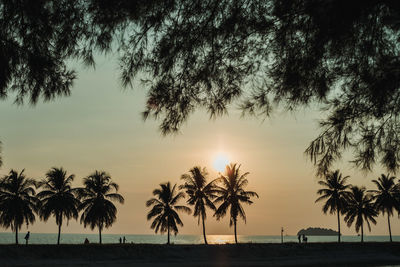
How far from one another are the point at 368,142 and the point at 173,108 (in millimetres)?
2872

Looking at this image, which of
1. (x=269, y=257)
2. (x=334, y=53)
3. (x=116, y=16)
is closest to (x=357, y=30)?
(x=334, y=53)

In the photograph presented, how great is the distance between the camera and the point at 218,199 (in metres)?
48.7

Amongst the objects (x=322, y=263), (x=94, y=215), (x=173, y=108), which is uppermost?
(x=173, y=108)

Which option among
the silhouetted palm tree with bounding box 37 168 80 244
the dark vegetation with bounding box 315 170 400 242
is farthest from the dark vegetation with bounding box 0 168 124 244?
the dark vegetation with bounding box 315 170 400 242

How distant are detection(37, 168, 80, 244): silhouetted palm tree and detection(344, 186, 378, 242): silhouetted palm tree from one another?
3637cm

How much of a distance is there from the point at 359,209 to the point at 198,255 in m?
31.7

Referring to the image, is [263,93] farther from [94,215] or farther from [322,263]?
[94,215]

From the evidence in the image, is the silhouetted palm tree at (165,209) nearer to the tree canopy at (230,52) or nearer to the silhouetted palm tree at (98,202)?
the silhouetted palm tree at (98,202)

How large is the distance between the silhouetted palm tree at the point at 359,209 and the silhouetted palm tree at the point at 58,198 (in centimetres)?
3637

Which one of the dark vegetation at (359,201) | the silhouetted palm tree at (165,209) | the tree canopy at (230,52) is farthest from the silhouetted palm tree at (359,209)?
the tree canopy at (230,52)

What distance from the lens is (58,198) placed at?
1726 inches

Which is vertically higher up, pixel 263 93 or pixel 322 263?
pixel 263 93

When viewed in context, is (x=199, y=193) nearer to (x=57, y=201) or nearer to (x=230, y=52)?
(x=57, y=201)

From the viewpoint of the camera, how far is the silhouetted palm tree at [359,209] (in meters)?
60.1
